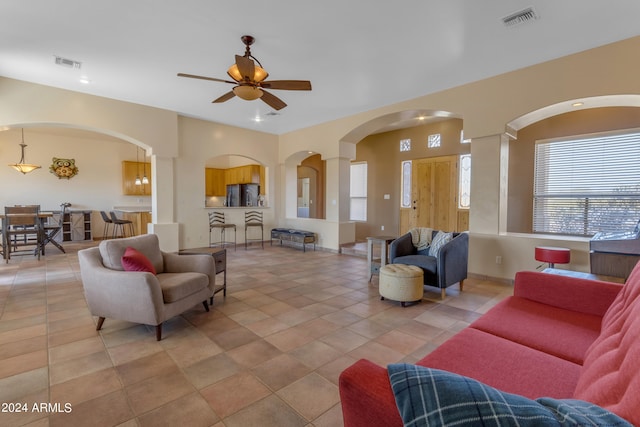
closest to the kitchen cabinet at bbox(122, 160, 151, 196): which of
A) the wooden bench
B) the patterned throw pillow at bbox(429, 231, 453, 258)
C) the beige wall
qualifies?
the beige wall

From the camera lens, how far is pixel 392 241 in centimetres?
446

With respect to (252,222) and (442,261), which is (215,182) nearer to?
(252,222)

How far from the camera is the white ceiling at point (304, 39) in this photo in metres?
2.89

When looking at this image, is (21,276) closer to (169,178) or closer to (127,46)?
(169,178)

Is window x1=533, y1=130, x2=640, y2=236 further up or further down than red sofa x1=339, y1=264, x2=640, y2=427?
further up

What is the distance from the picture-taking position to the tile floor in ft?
5.87

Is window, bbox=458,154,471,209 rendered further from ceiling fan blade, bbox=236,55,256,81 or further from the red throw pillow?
the red throw pillow

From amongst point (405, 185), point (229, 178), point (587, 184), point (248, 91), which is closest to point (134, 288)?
point (248, 91)

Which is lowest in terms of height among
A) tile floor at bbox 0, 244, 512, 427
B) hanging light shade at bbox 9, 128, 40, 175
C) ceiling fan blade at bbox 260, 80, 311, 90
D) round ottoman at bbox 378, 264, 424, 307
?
tile floor at bbox 0, 244, 512, 427

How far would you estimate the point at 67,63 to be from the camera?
13.3 ft

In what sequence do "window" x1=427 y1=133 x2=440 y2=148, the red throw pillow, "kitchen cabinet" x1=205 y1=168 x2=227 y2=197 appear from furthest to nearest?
"kitchen cabinet" x1=205 y1=168 x2=227 y2=197, "window" x1=427 y1=133 x2=440 y2=148, the red throw pillow

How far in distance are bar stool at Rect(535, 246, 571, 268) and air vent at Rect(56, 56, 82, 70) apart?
6.73 meters

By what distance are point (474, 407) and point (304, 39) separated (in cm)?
375

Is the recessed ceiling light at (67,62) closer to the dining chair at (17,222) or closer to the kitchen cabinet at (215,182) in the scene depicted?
the dining chair at (17,222)
